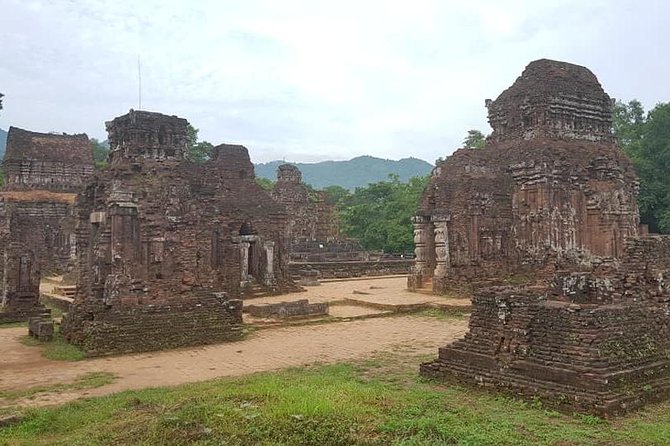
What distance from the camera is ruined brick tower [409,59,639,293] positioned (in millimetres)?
21797

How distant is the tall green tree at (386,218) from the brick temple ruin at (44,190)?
2052cm

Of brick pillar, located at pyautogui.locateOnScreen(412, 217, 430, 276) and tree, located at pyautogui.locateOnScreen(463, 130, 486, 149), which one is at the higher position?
tree, located at pyautogui.locateOnScreen(463, 130, 486, 149)

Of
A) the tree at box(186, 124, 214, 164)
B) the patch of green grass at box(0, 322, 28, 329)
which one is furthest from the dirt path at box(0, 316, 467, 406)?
the tree at box(186, 124, 214, 164)

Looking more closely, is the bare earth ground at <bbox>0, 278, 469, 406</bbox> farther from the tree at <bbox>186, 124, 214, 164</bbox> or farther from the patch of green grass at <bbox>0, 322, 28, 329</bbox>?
the tree at <bbox>186, 124, 214, 164</bbox>

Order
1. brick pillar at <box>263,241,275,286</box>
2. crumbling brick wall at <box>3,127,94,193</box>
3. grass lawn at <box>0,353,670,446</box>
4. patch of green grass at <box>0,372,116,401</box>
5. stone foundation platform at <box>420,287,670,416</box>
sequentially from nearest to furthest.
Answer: grass lawn at <box>0,353,670,446</box>, stone foundation platform at <box>420,287,670,416</box>, patch of green grass at <box>0,372,116,401</box>, brick pillar at <box>263,241,275,286</box>, crumbling brick wall at <box>3,127,94,193</box>

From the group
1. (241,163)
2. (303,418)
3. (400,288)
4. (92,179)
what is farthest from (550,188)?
(303,418)

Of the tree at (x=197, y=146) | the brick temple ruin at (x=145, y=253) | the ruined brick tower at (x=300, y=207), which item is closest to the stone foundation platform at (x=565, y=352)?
the brick temple ruin at (x=145, y=253)

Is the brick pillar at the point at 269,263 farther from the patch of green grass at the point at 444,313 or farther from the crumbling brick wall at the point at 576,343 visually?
the crumbling brick wall at the point at 576,343

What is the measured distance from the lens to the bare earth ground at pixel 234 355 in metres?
10.7

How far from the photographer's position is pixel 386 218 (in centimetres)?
4741

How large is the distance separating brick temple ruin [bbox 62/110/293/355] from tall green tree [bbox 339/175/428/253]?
27.5 m

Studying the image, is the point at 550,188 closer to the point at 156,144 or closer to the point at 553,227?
the point at 553,227

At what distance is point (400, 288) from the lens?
25.6 meters

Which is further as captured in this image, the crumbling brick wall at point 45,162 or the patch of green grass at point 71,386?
the crumbling brick wall at point 45,162
